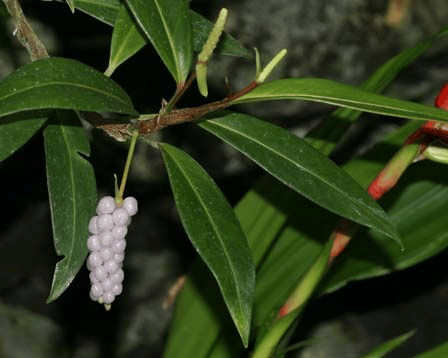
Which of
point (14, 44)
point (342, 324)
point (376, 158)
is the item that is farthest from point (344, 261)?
point (14, 44)

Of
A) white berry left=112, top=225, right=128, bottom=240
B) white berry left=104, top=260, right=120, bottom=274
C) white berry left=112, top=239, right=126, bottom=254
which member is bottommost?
white berry left=104, top=260, right=120, bottom=274

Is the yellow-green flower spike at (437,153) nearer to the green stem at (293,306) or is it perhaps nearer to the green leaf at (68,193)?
the green stem at (293,306)

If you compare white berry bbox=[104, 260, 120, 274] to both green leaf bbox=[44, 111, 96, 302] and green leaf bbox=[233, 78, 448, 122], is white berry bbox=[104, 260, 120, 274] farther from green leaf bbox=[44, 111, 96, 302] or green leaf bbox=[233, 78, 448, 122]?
green leaf bbox=[233, 78, 448, 122]

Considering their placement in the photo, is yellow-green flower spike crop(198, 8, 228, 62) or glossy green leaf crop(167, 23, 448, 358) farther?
glossy green leaf crop(167, 23, 448, 358)

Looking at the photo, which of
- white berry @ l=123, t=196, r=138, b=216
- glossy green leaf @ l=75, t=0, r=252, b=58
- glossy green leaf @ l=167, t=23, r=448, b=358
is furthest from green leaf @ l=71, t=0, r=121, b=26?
glossy green leaf @ l=167, t=23, r=448, b=358

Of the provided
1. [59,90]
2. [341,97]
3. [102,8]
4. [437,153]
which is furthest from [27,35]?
[437,153]

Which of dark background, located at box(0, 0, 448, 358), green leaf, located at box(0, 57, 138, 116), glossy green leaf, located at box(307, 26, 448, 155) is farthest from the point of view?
dark background, located at box(0, 0, 448, 358)

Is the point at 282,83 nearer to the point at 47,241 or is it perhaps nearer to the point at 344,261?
the point at 344,261
